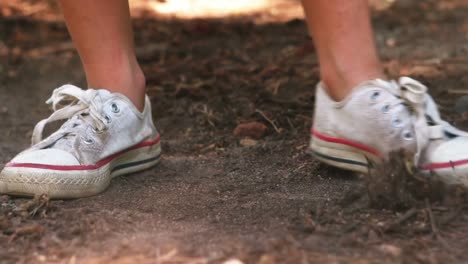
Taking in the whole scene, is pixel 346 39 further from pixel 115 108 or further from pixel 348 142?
pixel 115 108

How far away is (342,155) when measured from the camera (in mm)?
1497

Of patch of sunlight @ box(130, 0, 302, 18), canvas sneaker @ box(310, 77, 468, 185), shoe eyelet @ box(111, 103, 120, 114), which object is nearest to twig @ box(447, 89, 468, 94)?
canvas sneaker @ box(310, 77, 468, 185)

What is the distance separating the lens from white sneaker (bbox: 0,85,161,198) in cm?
145

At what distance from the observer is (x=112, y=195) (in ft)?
4.96

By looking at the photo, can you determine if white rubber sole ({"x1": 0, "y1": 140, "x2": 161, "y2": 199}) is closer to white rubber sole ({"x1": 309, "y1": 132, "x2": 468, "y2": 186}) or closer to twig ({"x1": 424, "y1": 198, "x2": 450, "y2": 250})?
white rubber sole ({"x1": 309, "y1": 132, "x2": 468, "y2": 186})

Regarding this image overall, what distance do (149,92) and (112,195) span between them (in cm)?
87

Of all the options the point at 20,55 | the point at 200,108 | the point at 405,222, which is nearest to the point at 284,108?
the point at 200,108

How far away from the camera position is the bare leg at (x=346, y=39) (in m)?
1.45

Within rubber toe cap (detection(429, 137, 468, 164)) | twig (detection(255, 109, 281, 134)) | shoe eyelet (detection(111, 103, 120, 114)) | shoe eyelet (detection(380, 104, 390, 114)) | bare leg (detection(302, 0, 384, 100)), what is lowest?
twig (detection(255, 109, 281, 134))

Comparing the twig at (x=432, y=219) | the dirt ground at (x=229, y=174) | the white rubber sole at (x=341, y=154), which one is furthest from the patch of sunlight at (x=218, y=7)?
the twig at (x=432, y=219)

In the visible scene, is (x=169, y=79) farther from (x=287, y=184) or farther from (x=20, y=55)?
(x=287, y=184)

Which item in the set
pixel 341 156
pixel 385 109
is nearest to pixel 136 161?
pixel 341 156

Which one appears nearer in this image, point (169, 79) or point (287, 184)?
point (287, 184)

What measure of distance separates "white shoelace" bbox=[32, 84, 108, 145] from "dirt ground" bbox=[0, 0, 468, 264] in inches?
5.9
